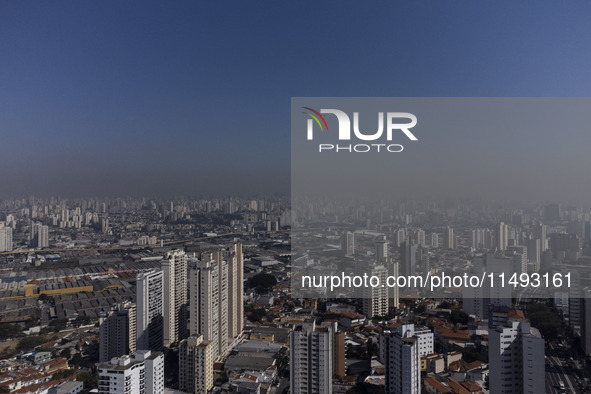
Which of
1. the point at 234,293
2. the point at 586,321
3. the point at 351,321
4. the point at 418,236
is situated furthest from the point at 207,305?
the point at 586,321

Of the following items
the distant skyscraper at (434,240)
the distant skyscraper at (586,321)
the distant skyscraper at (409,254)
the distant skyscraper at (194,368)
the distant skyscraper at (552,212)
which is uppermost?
the distant skyscraper at (552,212)

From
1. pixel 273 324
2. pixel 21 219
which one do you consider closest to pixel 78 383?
pixel 273 324

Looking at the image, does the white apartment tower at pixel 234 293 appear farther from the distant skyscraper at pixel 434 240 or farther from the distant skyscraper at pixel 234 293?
the distant skyscraper at pixel 434 240

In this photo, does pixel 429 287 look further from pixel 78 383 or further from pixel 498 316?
pixel 78 383

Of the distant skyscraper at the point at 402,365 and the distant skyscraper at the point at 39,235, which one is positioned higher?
the distant skyscraper at the point at 39,235

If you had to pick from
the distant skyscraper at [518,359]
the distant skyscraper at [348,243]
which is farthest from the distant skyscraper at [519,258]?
the distant skyscraper at [348,243]

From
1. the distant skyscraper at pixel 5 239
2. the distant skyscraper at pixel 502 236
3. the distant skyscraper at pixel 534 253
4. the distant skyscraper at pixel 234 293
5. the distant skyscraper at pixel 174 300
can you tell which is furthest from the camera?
the distant skyscraper at pixel 5 239

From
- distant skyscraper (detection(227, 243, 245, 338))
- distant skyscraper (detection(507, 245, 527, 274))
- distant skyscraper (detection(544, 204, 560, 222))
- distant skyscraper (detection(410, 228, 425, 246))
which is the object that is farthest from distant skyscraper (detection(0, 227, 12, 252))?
distant skyscraper (detection(544, 204, 560, 222))
